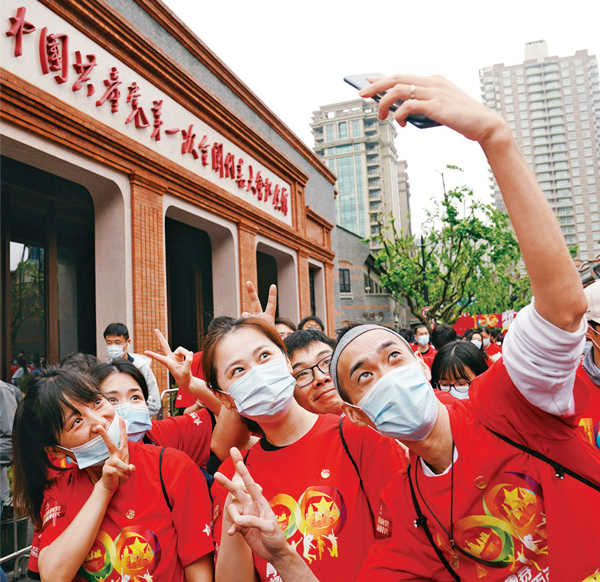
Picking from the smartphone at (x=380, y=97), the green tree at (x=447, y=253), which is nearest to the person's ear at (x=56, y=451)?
the smartphone at (x=380, y=97)

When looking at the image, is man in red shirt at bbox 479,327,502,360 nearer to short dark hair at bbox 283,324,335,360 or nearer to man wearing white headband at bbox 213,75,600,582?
short dark hair at bbox 283,324,335,360

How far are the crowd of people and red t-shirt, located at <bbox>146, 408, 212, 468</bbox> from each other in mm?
199

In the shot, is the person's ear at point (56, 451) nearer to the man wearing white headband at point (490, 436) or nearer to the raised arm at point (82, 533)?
the raised arm at point (82, 533)

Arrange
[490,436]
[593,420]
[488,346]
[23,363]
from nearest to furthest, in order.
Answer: [490,436]
[593,420]
[23,363]
[488,346]

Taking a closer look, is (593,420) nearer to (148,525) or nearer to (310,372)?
(310,372)

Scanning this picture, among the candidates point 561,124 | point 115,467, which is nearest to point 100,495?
point 115,467

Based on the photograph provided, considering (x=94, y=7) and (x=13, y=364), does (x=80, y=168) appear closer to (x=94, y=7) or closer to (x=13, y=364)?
(x=94, y=7)

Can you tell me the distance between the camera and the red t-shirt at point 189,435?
2947mm

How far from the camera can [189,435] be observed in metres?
3.01

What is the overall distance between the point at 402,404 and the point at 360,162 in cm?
7514

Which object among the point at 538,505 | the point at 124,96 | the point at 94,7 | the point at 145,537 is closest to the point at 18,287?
the point at 124,96

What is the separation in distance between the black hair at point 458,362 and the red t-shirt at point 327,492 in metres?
1.69

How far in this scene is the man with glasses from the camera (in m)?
2.69

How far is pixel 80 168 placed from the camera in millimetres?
6977
